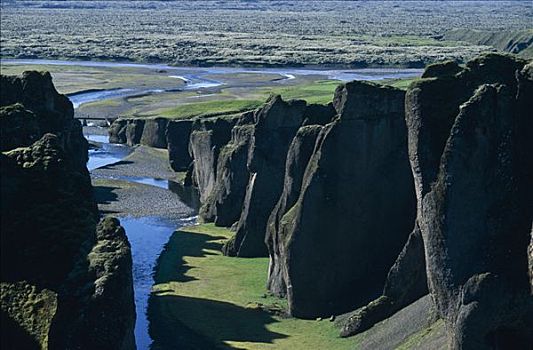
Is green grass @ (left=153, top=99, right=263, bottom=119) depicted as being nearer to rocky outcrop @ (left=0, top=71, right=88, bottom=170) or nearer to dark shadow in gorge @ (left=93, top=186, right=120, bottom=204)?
dark shadow in gorge @ (left=93, top=186, right=120, bottom=204)

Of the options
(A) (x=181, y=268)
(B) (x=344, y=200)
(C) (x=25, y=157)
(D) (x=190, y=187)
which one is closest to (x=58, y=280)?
(C) (x=25, y=157)

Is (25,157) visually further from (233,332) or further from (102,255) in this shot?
(233,332)

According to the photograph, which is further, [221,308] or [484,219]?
[221,308]

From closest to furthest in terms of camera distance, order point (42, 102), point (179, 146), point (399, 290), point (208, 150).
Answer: point (399, 290)
point (42, 102)
point (208, 150)
point (179, 146)

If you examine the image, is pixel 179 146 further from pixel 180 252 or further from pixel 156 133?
pixel 180 252

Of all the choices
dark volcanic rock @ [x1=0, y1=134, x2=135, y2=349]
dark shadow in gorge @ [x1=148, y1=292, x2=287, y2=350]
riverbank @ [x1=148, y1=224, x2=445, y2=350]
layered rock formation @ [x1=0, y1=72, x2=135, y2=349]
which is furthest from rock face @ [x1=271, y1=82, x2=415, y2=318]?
dark volcanic rock @ [x1=0, y1=134, x2=135, y2=349]

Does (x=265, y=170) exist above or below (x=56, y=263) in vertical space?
below

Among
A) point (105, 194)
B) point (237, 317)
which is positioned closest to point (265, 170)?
point (237, 317)
